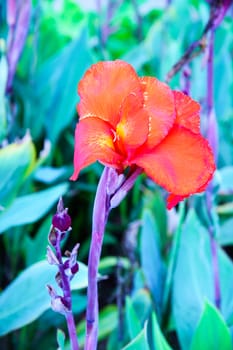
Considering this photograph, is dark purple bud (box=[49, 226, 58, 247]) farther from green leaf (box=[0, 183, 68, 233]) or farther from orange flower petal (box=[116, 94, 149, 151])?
green leaf (box=[0, 183, 68, 233])

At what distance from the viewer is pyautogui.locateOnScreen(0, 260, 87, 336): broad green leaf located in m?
0.73

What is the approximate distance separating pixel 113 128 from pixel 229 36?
3.36ft

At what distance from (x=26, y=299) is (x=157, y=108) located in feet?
1.21

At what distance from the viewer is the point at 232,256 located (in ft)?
4.27

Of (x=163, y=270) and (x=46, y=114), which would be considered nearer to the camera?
(x=163, y=270)

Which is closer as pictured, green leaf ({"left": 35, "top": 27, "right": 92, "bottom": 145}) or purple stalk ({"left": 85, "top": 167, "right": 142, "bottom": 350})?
purple stalk ({"left": 85, "top": 167, "right": 142, "bottom": 350})

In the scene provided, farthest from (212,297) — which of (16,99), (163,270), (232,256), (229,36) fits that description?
(229,36)

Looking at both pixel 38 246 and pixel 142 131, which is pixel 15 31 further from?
pixel 142 131

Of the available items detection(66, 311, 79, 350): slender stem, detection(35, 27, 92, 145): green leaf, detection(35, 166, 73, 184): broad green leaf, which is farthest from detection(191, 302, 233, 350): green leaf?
detection(35, 27, 92, 145): green leaf

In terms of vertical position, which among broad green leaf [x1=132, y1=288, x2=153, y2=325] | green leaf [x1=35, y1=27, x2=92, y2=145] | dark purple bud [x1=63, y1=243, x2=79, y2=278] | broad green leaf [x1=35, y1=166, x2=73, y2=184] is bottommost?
broad green leaf [x1=132, y1=288, x2=153, y2=325]

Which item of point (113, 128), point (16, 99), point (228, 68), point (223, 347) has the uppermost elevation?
point (16, 99)

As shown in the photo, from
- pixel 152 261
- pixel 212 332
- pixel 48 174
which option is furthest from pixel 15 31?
pixel 212 332

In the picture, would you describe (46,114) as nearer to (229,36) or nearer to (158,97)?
(229,36)

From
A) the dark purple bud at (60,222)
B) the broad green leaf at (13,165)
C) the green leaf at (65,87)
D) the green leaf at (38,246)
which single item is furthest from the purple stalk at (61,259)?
the green leaf at (65,87)
